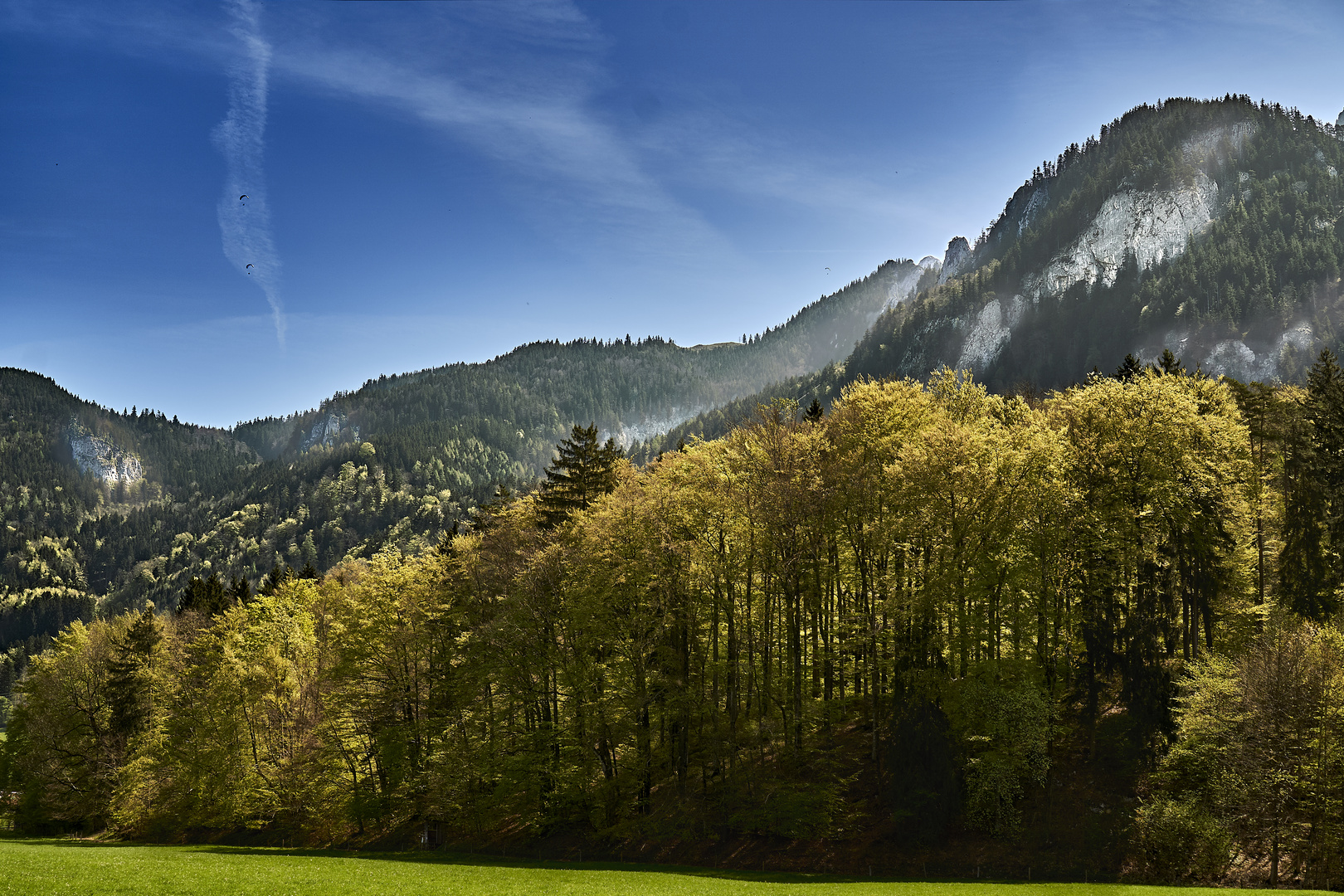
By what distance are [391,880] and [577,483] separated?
26089mm

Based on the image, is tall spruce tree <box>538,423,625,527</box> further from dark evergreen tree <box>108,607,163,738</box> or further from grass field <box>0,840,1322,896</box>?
dark evergreen tree <box>108,607,163,738</box>

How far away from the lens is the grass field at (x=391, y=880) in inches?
980

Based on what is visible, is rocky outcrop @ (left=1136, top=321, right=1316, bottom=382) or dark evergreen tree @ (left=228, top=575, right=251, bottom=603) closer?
dark evergreen tree @ (left=228, top=575, right=251, bottom=603)

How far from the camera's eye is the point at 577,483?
1987 inches

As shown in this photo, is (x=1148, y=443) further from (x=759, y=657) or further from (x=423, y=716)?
(x=423, y=716)

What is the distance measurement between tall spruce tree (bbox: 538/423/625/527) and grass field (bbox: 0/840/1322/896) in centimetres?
2050

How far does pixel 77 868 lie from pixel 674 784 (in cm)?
2653

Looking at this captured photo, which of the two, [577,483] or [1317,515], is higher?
[577,483]

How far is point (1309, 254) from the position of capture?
18675 centimetres

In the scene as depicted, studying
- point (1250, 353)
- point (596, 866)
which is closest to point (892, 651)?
point (596, 866)

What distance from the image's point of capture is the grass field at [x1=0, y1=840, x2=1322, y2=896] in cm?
2489

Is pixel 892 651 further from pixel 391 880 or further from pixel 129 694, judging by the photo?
pixel 129 694

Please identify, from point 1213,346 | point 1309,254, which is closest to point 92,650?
point 1213,346

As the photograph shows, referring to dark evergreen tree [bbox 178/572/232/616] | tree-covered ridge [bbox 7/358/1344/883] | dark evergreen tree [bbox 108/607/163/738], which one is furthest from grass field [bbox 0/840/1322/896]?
dark evergreen tree [bbox 178/572/232/616]
